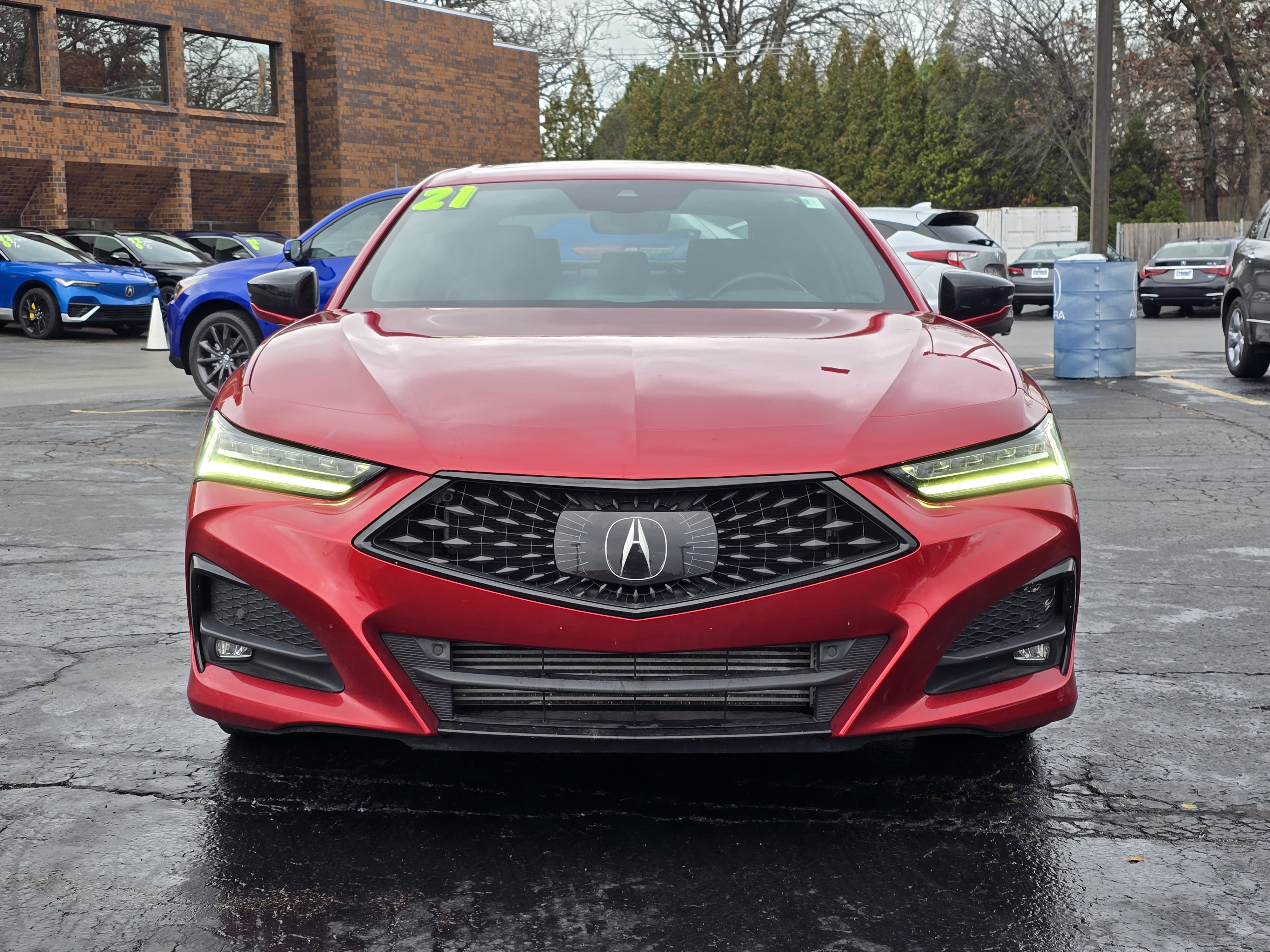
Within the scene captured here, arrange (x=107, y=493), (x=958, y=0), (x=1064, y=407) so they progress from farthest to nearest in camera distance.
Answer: (x=958, y=0) < (x=1064, y=407) < (x=107, y=493)

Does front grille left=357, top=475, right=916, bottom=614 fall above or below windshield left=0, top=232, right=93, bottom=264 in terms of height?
below

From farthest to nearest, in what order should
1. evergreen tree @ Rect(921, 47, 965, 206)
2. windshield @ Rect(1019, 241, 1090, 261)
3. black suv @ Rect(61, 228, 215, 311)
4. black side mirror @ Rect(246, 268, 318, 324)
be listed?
evergreen tree @ Rect(921, 47, 965, 206), windshield @ Rect(1019, 241, 1090, 261), black suv @ Rect(61, 228, 215, 311), black side mirror @ Rect(246, 268, 318, 324)

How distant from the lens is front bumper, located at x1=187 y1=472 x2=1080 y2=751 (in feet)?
9.42

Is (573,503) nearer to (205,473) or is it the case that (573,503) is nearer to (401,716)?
(401,716)

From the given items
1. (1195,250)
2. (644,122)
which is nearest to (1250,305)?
(1195,250)

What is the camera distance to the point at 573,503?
114 inches

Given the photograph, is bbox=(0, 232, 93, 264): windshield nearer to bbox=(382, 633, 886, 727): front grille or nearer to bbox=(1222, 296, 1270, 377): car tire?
bbox=(1222, 296, 1270, 377): car tire

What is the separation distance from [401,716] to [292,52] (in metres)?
36.1

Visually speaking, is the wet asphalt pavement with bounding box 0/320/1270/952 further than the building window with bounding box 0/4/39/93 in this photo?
No

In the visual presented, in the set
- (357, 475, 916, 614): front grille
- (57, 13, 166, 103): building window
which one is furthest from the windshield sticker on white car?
(57, 13, 166, 103): building window

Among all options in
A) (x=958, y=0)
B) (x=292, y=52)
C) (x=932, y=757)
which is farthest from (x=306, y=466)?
(x=958, y=0)

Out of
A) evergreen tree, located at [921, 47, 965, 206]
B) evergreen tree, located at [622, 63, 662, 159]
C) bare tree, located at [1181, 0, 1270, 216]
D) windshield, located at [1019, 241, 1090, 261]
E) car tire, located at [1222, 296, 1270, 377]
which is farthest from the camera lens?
evergreen tree, located at [622, 63, 662, 159]

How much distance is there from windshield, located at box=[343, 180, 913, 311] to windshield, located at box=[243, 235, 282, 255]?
2170 cm

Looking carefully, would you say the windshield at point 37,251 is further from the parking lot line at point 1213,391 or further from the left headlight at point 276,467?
the left headlight at point 276,467
